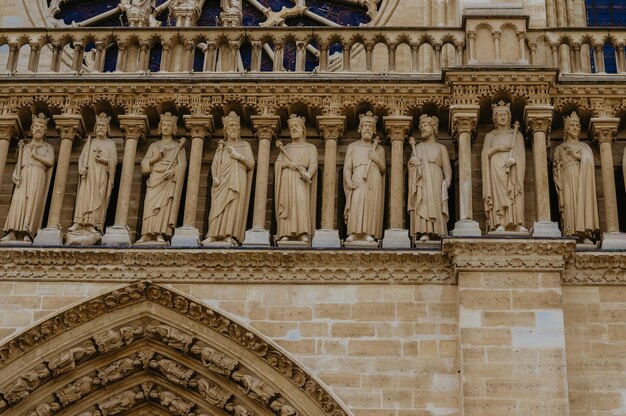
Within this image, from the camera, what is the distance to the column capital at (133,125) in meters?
13.8

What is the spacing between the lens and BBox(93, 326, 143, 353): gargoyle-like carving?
12.8 metres

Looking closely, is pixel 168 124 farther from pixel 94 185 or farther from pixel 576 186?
pixel 576 186

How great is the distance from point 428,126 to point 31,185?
3949 millimetres

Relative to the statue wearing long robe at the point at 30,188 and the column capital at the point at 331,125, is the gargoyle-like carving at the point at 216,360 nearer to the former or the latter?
the statue wearing long robe at the point at 30,188

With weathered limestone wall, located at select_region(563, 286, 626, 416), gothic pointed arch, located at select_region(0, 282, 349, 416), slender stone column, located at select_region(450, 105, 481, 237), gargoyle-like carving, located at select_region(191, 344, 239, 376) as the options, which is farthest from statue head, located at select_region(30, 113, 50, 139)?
weathered limestone wall, located at select_region(563, 286, 626, 416)

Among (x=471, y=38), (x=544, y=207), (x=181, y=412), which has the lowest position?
(x=181, y=412)

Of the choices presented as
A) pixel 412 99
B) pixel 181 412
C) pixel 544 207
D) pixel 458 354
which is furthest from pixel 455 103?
pixel 181 412

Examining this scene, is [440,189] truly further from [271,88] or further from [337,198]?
[271,88]

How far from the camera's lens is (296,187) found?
43.7ft

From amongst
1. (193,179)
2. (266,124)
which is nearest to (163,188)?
(193,179)

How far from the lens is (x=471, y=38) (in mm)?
14195

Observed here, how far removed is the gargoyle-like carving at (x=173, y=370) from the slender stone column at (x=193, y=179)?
1.11 m

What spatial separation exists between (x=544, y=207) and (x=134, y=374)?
13.7ft

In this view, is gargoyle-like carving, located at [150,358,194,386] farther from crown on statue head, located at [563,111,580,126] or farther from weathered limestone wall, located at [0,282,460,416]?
crown on statue head, located at [563,111,580,126]
